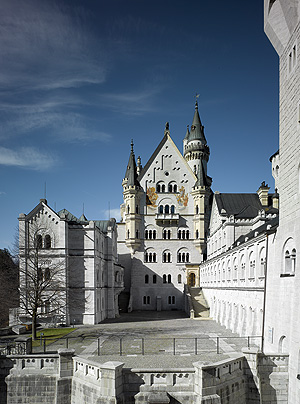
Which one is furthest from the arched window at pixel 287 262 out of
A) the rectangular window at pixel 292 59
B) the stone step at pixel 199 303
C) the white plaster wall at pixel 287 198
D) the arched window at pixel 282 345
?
the stone step at pixel 199 303

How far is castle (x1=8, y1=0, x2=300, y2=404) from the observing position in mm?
21766

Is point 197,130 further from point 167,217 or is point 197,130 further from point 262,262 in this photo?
point 262,262

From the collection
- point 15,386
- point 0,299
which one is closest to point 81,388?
point 15,386

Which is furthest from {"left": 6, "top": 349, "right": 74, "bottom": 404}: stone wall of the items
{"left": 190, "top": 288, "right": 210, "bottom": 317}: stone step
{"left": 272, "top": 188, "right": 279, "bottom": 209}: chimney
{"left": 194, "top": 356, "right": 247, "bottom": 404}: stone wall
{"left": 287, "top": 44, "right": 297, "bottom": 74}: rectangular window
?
{"left": 272, "top": 188, "right": 279, "bottom": 209}: chimney

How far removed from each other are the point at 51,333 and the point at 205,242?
37603 mm

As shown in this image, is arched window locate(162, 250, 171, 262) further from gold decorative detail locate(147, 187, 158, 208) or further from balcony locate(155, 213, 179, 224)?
gold decorative detail locate(147, 187, 158, 208)

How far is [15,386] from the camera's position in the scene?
65.8 feet

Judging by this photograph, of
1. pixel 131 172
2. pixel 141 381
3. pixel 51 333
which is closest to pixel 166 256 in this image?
pixel 131 172

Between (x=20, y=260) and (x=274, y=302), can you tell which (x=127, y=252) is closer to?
(x=20, y=260)

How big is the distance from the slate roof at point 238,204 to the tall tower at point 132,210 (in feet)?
52.0

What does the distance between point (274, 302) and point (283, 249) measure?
12.0 ft

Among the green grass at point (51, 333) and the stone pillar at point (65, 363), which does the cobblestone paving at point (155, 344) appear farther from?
the stone pillar at point (65, 363)

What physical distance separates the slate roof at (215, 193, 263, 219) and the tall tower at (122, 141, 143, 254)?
15.8 meters

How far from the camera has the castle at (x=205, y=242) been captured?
21.8 metres
